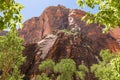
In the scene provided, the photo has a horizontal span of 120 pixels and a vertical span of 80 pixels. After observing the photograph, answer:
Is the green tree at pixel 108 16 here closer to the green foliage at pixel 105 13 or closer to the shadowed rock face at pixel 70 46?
the green foliage at pixel 105 13

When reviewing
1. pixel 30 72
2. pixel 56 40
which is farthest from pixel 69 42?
pixel 30 72

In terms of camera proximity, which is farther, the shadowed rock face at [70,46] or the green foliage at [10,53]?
the shadowed rock face at [70,46]

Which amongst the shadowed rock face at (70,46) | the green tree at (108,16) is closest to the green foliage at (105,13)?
the green tree at (108,16)

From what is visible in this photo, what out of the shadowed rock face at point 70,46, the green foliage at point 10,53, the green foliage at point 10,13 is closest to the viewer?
the green foliage at point 10,13

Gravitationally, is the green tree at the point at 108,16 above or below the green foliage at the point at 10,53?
above

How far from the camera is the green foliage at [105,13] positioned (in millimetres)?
13122

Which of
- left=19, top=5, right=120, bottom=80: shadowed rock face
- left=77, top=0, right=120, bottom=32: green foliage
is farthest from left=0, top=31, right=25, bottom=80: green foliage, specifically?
left=19, top=5, right=120, bottom=80: shadowed rock face

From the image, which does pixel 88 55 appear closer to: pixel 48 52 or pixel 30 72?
pixel 48 52

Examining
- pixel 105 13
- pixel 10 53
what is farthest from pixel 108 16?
pixel 10 53

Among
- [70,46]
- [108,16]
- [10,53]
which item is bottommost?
[70,46]

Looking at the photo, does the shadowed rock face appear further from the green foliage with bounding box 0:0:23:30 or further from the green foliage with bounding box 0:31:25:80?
the green foliage with bounding box 0:0:23:30

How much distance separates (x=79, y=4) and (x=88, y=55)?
270ft

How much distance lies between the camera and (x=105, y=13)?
13.5 m

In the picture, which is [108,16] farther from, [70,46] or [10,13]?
[70,46]
